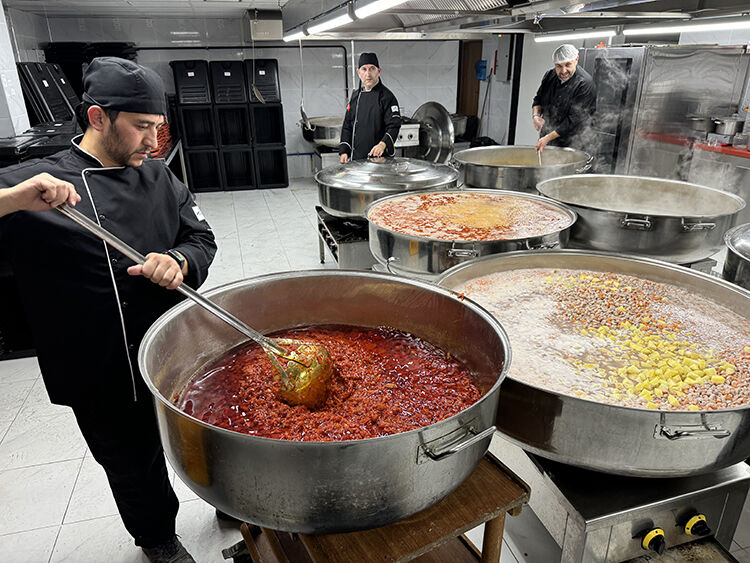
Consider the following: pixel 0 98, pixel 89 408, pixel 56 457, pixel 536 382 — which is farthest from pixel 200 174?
pixel 536 382

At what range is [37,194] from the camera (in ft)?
4.17

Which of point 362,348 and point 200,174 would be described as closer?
point 362,348

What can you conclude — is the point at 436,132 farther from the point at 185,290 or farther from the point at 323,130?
the point at 185,290

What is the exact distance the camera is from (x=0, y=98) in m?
3.68

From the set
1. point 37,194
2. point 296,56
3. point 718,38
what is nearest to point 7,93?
point 37,194

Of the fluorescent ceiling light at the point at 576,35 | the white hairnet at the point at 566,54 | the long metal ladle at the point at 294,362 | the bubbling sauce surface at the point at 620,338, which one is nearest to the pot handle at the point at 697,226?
the bubbling sauce surface at the point at 620,338

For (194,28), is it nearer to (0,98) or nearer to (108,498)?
(0,98)

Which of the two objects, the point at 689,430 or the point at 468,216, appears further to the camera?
the point at 468,216

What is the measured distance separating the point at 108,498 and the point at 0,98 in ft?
10.1

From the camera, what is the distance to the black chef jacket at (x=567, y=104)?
479 cm

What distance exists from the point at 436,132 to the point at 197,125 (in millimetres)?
3899

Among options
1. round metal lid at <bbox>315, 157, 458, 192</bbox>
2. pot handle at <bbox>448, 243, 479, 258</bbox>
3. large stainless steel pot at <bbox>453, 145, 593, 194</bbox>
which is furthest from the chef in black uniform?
large stainless steel pot at <bbox>453, 145, 593, 194</bbox>

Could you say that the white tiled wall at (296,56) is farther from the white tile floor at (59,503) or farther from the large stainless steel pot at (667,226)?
the large stainless steel pot at (667,226)

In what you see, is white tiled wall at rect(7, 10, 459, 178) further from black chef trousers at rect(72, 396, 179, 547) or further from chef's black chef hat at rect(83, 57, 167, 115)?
black chef trousers at rect(72, 396, 179, 547)
